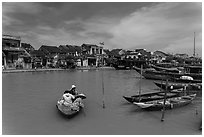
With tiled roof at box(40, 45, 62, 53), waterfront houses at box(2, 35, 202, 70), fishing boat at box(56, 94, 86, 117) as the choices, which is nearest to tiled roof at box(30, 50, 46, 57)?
waterfront houses at box(2, 35, 202, 70)

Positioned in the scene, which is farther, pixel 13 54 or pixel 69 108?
pixel 13 54

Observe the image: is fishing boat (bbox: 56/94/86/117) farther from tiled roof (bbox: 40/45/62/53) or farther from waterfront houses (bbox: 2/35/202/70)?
tiled roof (bbox: 40/45/62/53)

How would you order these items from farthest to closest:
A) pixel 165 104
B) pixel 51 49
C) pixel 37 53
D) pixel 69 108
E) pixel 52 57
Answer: pixel 51 49 → pixel 52 57 → pixel 37 53 → pixel 165 104 → pixel 69 108

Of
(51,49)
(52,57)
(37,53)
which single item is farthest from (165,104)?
(51,49)

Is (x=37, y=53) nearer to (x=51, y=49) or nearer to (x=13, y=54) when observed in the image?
(x=51, y=49)

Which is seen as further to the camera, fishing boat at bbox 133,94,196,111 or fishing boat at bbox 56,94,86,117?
fishing boat at bbox 133,94,196,111

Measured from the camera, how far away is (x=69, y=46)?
59.5 meters

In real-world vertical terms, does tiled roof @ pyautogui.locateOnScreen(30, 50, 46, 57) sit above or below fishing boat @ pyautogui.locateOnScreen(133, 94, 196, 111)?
above

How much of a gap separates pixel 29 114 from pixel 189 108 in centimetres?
836

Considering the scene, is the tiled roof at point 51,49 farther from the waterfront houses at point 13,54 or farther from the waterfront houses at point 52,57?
the waterfront houses at point 13,54

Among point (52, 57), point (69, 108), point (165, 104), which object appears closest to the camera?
point (69, 108)

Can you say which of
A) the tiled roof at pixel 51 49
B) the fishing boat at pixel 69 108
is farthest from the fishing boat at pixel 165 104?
the tiled roof at pixel 51 49

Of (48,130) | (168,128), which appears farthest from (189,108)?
(48,130)

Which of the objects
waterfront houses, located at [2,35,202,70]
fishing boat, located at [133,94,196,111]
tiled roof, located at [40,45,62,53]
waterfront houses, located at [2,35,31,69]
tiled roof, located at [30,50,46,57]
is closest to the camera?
fishing boat, located at [133,94,196,111]
